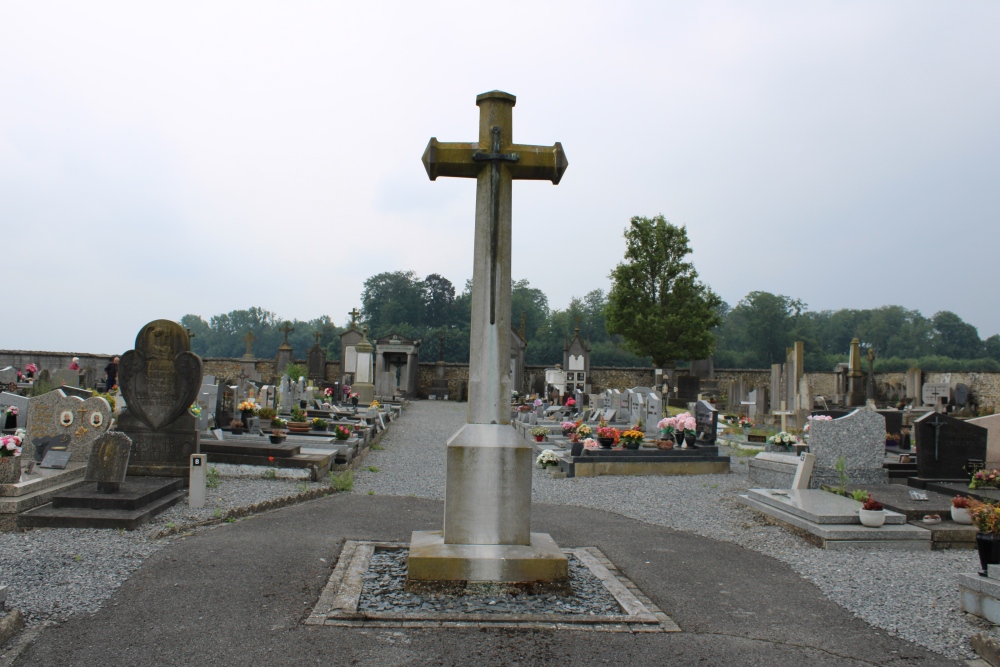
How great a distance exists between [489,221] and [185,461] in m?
5.49

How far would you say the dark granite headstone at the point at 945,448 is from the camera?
28.7 ft

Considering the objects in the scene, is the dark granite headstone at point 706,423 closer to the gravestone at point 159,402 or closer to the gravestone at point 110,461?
the gravestone at point 159,402

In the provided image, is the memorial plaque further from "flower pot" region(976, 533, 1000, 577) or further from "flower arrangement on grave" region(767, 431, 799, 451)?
"flower arrangement on grave" region(767, 431, 799, 451)

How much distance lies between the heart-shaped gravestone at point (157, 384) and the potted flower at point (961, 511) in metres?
8.46

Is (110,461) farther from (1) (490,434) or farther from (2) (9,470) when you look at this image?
(1) (490,434)

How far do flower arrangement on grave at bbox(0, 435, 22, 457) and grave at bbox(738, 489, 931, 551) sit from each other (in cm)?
771

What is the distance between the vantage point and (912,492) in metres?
7.94

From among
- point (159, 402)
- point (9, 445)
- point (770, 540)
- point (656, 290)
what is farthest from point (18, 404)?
point (656, 290)

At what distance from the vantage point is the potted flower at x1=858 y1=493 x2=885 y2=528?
6.83m

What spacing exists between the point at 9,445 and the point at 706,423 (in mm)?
11054

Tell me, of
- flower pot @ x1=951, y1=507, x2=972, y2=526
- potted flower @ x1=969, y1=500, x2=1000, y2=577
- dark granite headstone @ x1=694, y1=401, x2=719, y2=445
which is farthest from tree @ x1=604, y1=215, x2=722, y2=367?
potted flower @ x1=969, y1=500, x2=1000, y2=577

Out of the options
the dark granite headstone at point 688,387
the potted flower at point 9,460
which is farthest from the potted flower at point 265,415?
the dark granite headstone at point 688,387

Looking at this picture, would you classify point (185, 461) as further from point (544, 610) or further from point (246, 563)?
point (544, 610)

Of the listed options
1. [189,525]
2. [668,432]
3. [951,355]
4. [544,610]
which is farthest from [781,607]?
[951,355]
